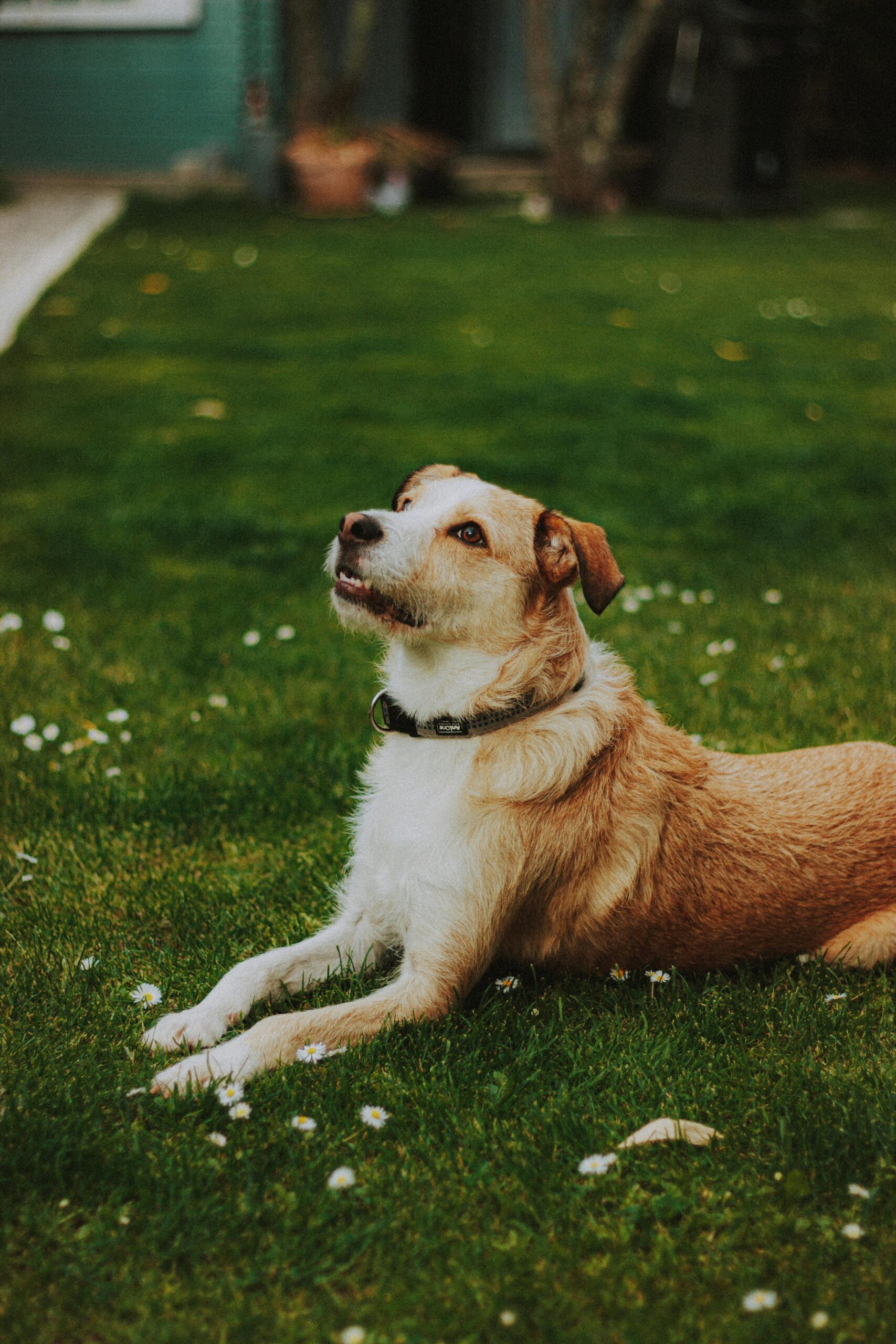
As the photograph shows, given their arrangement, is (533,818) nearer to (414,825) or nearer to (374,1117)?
(414,825)

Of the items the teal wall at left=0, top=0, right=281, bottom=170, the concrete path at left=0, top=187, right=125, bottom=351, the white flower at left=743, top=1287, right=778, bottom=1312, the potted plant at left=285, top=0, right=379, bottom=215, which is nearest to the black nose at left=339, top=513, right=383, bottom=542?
the white flower at left=743, top=1287, right=778, bottom=1312

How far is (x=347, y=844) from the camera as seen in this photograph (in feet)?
12.8

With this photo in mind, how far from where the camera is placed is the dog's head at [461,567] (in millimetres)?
3125

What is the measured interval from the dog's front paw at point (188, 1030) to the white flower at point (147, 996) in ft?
0.31

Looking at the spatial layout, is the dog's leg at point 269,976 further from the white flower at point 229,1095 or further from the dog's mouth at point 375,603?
the dog's mouth at point 375,603

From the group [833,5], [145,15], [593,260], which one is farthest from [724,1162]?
[833,5]

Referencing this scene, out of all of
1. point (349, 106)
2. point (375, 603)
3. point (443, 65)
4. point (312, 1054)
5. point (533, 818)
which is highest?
point (443, 65)

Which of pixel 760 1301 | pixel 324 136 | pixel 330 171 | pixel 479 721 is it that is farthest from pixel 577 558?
pixel 324 136

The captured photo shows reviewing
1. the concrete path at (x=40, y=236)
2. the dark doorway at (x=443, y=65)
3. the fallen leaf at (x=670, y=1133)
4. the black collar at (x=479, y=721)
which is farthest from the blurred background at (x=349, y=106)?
the fallen leaf at (x=670, y=1133)

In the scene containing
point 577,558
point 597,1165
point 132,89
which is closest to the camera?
point 597,1165

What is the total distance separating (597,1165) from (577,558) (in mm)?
1347

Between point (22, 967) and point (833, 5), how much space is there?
28625 millimetres

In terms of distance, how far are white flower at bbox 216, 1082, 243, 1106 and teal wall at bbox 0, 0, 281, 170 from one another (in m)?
18.9

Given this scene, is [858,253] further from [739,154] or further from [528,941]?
[528,941]
